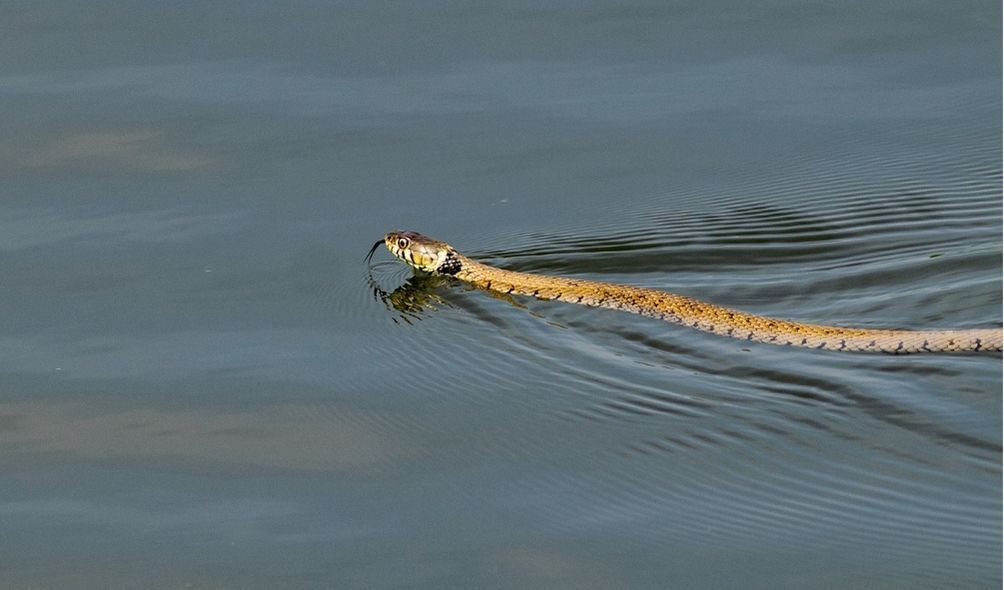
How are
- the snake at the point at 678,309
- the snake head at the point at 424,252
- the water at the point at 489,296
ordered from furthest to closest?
the snake head at the point at 424,252, the snake at the point at 678,309, the water at the point at 489,296

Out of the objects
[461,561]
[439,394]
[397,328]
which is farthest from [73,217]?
[461,561]

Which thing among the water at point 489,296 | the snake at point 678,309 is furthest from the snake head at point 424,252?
the water at point 489,296

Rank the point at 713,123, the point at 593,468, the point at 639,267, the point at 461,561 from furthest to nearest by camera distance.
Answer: the point at 713,123 < the point at 639,267 < the point at 593,468 < the point at 461,561

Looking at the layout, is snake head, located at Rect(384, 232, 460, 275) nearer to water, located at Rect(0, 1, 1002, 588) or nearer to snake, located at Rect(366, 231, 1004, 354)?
snake, located at Rect(366, 231, 1004, 354)

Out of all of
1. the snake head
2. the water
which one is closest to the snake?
the snake head

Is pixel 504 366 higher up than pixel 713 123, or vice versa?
pixel 713 123

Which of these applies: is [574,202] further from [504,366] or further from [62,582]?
[62,582]

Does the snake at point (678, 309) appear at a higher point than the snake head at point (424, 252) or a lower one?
lower

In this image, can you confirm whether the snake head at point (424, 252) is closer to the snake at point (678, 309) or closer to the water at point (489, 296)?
the snake at point (678, 309)

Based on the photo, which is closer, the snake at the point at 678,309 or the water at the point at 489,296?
the water at the point at 489,296
